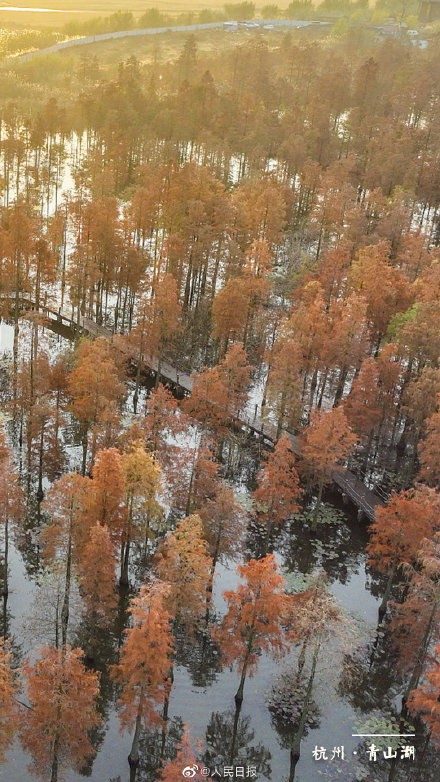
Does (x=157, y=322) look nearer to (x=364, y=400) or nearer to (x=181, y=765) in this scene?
(x=364, y=400)

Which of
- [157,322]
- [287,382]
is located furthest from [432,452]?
[157,322]

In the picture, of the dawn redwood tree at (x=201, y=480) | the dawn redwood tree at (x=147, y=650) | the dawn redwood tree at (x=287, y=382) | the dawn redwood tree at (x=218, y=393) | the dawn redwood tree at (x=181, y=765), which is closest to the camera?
the dawn redwood tree at (x=181, y=765)

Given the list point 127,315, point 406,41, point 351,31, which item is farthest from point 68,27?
point 127,315

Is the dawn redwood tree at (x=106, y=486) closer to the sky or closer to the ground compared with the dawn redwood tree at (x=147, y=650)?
closer to the sky

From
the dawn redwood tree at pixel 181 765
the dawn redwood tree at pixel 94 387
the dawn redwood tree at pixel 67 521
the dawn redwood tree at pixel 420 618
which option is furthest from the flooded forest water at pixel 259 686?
the dawn redwood tree at pixel 94 387

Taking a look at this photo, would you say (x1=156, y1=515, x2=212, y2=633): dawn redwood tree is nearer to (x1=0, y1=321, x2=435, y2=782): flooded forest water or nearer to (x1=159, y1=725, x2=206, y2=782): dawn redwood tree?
(x1=0, y1=321, x2=435, y2=782): flooded forest water

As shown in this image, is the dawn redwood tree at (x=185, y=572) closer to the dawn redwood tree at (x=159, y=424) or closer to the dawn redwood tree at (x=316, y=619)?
the dawn redwood tree at (x=316, y=619)
